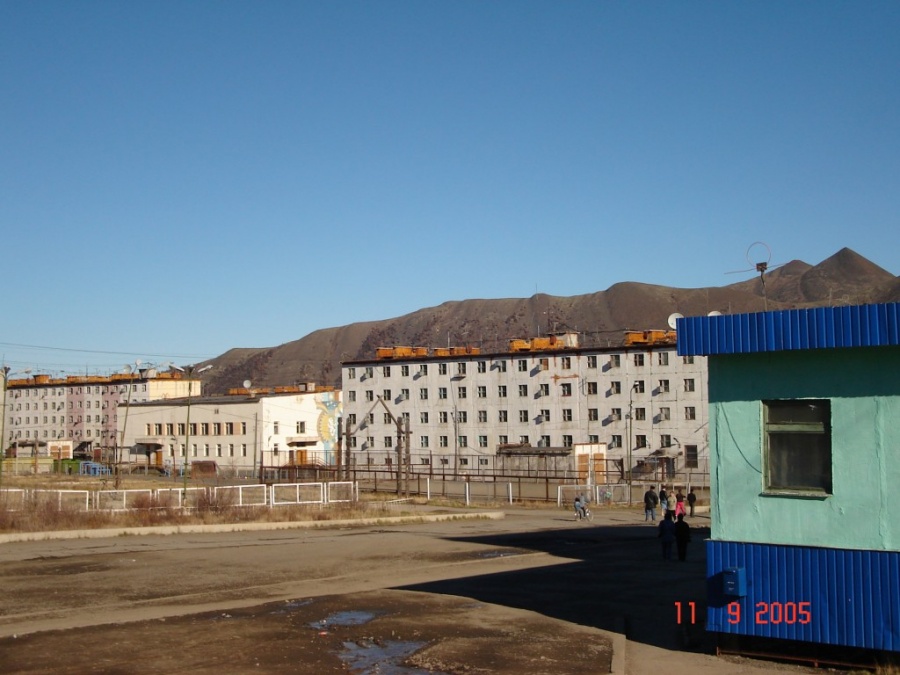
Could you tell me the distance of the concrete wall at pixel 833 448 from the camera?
11.3 meters

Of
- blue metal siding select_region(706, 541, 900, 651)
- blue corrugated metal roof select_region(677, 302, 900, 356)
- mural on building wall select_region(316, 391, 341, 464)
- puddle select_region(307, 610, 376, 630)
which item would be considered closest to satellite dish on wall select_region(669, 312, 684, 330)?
blue corrugated metal roof select_region(677, 302, 900, 356)

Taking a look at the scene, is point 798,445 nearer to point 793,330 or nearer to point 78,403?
point 793,330

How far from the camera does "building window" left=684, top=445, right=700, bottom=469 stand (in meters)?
77.8

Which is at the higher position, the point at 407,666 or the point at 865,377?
the point at 865,377

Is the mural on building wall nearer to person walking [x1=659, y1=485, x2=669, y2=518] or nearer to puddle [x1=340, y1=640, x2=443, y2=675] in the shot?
person walking [x1=659, y1=485, x2=669, y2=518]

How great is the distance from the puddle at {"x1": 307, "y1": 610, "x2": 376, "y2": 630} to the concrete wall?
238 inches

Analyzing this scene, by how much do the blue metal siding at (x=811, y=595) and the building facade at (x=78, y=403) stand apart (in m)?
114

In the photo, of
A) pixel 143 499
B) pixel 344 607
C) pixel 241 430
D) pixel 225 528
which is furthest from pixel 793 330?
pixel 241 430

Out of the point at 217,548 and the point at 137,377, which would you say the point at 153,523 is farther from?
the point at 137,377

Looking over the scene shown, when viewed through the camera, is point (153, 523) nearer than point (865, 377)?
No

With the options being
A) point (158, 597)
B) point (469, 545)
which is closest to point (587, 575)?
point (469, 545)

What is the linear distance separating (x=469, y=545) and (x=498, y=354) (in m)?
59.4

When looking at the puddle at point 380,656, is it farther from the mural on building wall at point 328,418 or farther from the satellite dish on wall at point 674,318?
the mural on building wall at point 328,418

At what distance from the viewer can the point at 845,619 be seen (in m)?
11.4
